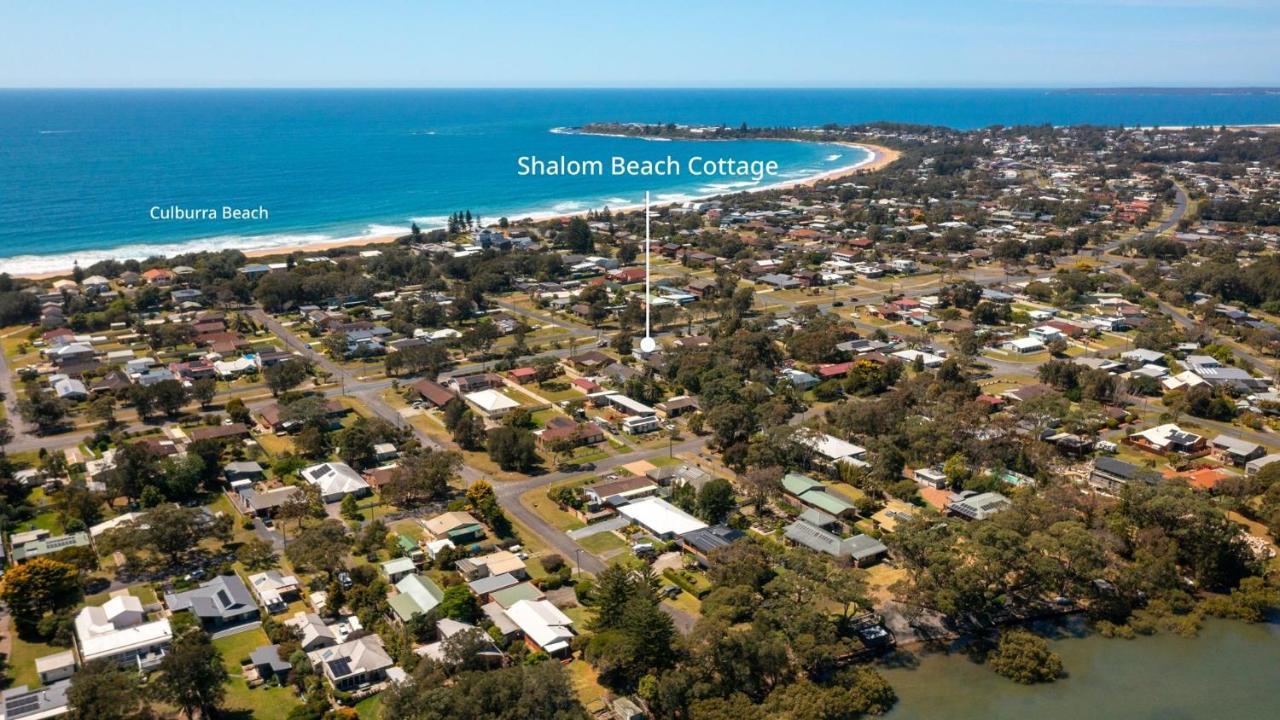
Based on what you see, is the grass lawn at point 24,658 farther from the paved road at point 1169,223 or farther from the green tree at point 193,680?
the paved road at point 1169,223

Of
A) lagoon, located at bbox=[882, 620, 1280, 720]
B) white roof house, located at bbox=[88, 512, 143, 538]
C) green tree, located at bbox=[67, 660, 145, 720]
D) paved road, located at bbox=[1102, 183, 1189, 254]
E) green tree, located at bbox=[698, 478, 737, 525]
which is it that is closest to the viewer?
green tree, located at bbox=[67, 660, 145, 720]

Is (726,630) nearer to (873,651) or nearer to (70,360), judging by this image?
(873,651)

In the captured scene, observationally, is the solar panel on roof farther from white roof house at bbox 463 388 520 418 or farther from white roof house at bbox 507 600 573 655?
white roof house at bbox 463 388 520 418

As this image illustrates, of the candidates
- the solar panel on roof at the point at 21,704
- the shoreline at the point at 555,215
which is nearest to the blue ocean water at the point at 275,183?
the shoreline at the point at 555,215

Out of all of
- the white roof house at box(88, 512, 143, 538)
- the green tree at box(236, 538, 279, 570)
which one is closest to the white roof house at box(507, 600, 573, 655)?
the green tree at box(236, 538, 279, 570)

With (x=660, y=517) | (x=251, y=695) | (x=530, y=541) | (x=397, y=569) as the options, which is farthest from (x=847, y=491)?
(x=251, y=695)

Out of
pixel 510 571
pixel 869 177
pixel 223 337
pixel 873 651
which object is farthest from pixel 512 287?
pixel 869 177

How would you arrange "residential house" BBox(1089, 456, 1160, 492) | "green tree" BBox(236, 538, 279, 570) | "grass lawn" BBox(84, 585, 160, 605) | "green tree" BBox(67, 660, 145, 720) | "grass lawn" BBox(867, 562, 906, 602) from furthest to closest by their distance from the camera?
"residential house" BBox(1089, 456, 1160, 492) → "green tree" BBox(236, 538, 279, 570) → "grass lawn" BBox(867, 562, 906, 602) → "grass lawn" BBox(84, 585, 160, 605) → "green tree" BBox(67, 660, 145, 720)
